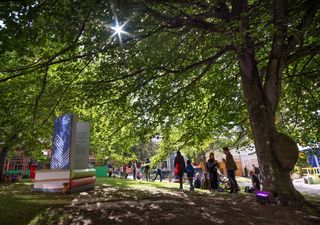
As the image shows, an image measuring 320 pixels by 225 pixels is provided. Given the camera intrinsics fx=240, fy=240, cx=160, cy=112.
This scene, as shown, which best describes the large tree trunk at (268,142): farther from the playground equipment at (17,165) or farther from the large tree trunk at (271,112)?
the playground equipment at (17,165)

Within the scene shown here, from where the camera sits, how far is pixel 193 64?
8.91 meters

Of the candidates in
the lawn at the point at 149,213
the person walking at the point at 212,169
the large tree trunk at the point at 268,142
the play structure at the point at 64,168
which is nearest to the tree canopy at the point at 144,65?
the large tree trunk at the point at 268,142

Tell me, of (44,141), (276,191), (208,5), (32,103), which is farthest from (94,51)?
(44,141)

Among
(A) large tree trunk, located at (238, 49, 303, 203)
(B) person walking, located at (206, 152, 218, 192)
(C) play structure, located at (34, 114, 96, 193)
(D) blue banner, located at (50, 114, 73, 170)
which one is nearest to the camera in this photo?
(A) large tree trunk, located at (238, 49, 303, 203)

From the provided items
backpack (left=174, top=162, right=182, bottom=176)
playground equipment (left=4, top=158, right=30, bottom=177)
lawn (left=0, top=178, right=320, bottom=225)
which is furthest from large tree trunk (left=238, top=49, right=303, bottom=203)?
playground equipment (left=4, top=158, right=30, bottom=177)

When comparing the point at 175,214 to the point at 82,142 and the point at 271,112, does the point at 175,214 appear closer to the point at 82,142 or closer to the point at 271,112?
the point at 271,112

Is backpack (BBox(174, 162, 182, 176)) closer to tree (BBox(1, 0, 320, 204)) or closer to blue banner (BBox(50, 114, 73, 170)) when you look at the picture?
tree (BBox(1, 0, 320, 204))

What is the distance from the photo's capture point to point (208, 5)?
7.20 metres

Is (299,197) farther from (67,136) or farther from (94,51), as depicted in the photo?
(67,136)

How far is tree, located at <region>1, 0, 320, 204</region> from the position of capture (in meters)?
6.18

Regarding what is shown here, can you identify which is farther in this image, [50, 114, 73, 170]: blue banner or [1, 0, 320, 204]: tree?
[50, 114, 73, 170]: blue banner

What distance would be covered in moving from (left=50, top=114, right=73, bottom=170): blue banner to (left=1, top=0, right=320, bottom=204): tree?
1310mm

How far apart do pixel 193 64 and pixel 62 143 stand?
19.9ft

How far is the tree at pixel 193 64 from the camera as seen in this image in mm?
6176
